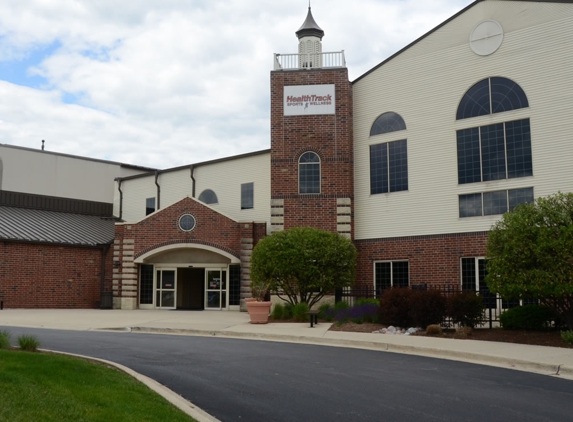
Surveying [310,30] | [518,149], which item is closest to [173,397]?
[518,149]

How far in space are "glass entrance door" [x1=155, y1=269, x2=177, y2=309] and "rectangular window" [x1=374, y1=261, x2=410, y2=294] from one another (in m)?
11.1

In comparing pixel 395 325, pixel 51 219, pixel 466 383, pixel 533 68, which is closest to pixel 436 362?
pixel 466 383

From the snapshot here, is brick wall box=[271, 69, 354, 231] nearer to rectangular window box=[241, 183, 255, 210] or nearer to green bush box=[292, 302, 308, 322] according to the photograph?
rectangular window box=[241, 183, 255, 210]

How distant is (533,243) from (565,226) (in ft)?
2.82

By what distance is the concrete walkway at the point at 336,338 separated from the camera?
12.4 metres

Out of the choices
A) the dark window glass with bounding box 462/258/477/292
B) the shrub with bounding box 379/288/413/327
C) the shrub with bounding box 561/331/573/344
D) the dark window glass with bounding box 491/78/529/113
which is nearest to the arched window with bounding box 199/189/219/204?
the dark window glass with bounding box 462/258/477/292

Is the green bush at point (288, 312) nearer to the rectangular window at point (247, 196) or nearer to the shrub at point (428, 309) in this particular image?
the shrub at point (428, 309)

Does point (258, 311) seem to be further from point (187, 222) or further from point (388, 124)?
point (187, 222)

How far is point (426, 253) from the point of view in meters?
25.5

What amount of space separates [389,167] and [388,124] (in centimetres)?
189

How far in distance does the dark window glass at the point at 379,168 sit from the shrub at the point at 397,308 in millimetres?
8769

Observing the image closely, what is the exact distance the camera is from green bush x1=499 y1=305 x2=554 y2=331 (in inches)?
666

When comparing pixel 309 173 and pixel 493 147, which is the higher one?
pixel 493 147

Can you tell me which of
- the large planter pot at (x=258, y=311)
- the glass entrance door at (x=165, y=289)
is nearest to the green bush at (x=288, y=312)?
the large planter pot at (x=258, y=311)
